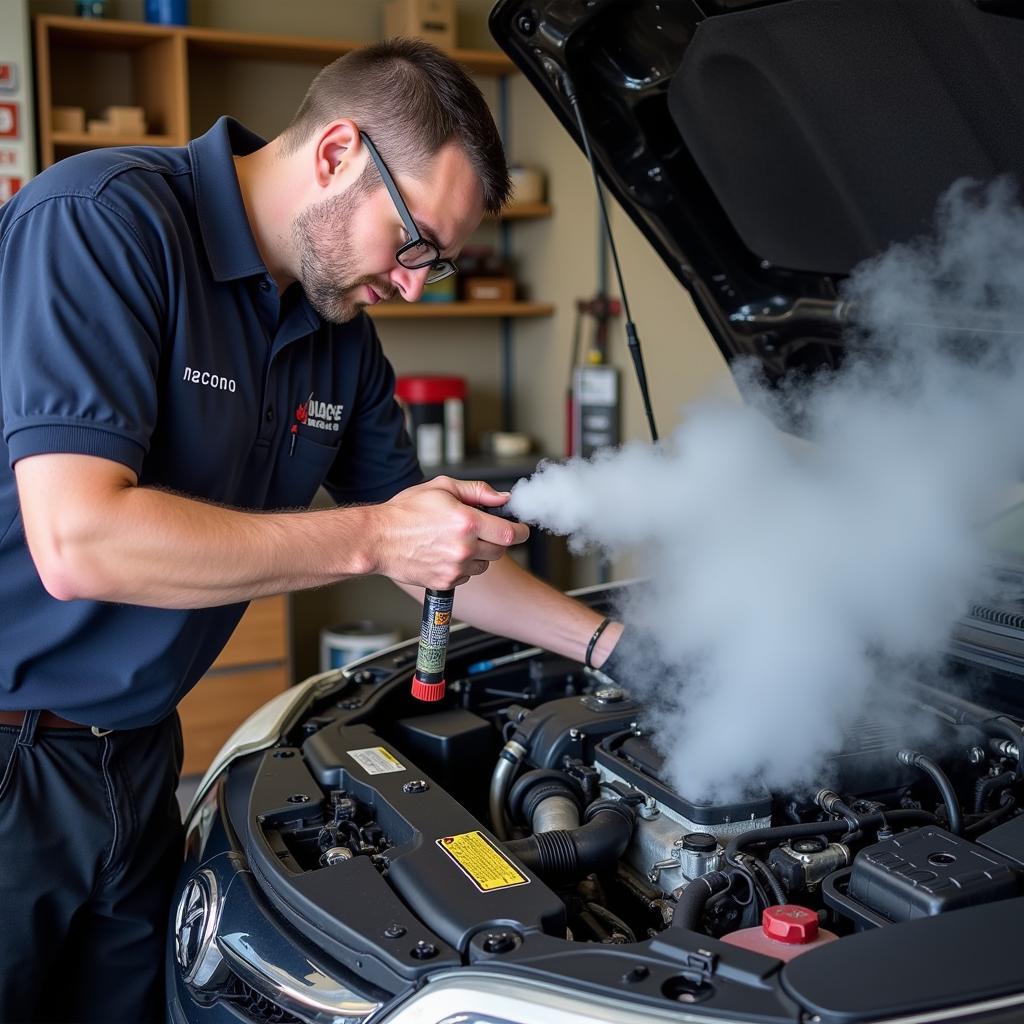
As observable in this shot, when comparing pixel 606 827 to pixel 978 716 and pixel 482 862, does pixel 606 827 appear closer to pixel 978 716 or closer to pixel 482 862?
pixel 482 862

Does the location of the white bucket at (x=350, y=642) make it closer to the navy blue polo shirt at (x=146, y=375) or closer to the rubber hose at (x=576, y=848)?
the navy blue polo shirt at (x=146, y=375)

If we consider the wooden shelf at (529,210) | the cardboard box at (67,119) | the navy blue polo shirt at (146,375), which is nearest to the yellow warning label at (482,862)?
the navy blue polo shirt at (146,375)

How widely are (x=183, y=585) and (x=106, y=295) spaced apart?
13.2 inches

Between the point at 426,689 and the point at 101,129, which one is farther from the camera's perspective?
the point at 101,129

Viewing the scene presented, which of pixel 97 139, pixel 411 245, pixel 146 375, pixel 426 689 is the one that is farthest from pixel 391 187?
pixel 97 139

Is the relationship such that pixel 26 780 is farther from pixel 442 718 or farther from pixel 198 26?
A: pixel 198 26

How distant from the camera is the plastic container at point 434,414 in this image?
4383 millimetres

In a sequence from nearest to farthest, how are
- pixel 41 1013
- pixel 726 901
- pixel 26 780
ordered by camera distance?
pixel 726 901
pixel 26 780
pixel 41 1013

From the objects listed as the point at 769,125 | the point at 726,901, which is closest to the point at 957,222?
the point at 769,125

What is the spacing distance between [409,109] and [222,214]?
0.97 ft

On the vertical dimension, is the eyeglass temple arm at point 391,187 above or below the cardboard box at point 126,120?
below

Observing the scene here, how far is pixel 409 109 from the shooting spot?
4.76ft

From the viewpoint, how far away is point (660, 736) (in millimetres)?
1560

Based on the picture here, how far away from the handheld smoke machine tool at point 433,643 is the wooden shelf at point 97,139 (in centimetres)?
295
